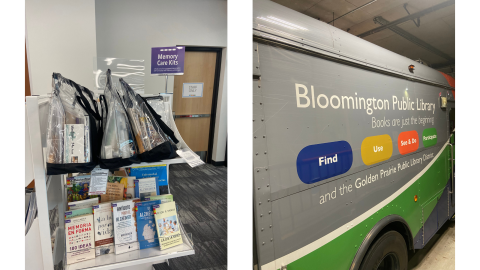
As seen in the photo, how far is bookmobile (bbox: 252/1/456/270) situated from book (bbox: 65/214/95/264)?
2.97 feet

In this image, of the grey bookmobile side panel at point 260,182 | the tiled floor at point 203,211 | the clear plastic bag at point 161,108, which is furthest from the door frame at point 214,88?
the grey bookmobile side panel at point 260,182

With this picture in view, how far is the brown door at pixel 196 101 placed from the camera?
18.6ft

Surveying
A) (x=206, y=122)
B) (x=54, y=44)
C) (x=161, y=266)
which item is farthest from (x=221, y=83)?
(x=161, y=266)

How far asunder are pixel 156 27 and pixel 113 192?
4.42m

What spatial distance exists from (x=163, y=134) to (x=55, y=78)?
53 centimetres

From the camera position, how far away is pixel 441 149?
240 centimetres

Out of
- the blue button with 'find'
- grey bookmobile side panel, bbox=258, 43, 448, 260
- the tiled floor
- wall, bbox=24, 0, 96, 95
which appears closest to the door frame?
the tiled floor

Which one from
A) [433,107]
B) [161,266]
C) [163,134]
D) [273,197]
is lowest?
[161,266]

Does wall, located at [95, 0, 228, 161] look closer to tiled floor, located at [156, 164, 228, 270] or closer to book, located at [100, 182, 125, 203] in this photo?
tiled floor, located at [156, 164, 228, 270]

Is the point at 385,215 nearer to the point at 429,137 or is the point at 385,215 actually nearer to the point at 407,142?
the point at 407,142

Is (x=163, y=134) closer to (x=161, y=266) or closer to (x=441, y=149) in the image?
(x=161, y=266)


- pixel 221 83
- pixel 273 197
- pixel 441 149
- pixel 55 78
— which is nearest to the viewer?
pixel 273 197

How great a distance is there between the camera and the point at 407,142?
1787 mm

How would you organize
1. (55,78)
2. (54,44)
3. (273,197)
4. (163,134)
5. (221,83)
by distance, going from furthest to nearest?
(221,83) → (54,44) → (163,134) → (55,78) → (273,197)
